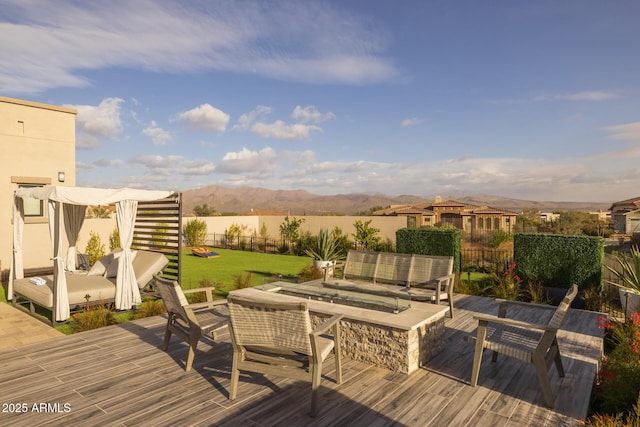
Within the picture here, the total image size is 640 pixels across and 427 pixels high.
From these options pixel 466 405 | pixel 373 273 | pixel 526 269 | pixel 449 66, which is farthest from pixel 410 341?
pixel 449 66

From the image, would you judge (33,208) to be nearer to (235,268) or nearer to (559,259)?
(235,268)

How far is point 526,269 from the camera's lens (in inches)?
305

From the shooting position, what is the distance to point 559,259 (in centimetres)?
736

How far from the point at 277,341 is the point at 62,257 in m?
5.47

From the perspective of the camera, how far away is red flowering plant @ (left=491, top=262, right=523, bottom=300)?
7.21 meters

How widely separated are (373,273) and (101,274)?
5.79m

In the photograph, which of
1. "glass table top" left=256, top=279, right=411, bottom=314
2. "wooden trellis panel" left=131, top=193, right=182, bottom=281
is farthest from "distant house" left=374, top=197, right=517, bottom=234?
"glass table top" left=256, top=279, right=411, bottom=314

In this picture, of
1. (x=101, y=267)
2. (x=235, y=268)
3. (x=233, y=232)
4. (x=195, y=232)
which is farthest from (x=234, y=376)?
(x=233, y=232)

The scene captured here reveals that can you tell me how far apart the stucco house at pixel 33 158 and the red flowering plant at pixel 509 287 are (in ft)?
38.1

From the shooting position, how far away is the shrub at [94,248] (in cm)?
1166

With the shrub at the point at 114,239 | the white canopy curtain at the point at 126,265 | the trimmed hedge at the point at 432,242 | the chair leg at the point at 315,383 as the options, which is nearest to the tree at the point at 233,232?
the shrub at the point at 114,239

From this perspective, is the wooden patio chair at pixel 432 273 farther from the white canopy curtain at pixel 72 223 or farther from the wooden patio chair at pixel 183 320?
the white canopy curtain at pixel 72 223

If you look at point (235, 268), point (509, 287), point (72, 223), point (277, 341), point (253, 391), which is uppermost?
point (72, 223)

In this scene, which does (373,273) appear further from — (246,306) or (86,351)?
(86,351)
